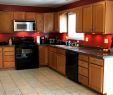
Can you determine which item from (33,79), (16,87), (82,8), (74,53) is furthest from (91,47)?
(16,87)

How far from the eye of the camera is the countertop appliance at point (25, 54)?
6934mm

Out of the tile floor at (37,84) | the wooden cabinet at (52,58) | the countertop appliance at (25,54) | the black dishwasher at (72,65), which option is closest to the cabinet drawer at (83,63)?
the black dishwasher at (72,65)

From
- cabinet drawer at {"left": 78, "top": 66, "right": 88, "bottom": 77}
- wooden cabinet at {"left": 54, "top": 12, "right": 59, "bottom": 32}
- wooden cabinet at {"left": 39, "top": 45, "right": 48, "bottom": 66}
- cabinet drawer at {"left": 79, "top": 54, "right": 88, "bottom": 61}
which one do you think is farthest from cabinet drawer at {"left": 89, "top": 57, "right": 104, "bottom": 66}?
wooden cabinet at {"left": 54, "top": 12, "right": 59, "bottom": 32}

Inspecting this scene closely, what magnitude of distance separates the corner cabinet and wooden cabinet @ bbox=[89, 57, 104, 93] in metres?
0.84

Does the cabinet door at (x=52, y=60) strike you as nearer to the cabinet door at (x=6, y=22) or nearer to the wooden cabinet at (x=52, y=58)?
the wooden cabinet at (x=52, y=58)

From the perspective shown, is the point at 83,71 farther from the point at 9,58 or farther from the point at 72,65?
the point at 9,58

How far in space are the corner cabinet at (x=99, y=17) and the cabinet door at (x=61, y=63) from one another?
1.30 m

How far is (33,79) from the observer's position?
5.64m

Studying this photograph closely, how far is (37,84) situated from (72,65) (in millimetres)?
1136

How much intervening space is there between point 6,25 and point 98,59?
4159 millimetres

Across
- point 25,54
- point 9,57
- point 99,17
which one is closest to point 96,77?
point 99,17

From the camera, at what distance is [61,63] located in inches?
241

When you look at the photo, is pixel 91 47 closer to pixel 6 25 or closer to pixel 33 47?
pixel 33 47

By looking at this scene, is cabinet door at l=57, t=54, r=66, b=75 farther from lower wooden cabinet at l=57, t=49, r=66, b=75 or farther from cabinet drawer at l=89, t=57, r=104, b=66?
cabinet drawer at l=89, t=57, r=104, b=66
